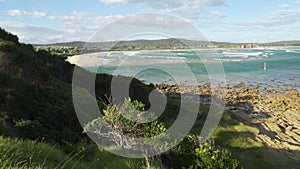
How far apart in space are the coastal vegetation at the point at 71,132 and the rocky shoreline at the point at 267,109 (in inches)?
108

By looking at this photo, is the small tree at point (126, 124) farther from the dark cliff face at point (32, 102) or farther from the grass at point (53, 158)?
the dark cliff face at point (32, 102)

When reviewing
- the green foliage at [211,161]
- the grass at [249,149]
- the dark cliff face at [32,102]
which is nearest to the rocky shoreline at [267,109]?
the grass at [249,149]

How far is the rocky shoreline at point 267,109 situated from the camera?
Answer: 22.5 metres

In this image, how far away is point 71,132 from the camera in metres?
13.4

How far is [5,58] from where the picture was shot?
17.3m

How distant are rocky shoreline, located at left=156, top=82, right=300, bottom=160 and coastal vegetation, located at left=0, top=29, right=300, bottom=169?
2.73 meters

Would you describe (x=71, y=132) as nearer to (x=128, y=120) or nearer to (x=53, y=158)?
(x=128, y=120)

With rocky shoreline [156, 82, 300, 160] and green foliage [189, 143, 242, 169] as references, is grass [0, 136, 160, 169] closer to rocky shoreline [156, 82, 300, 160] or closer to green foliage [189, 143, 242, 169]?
green foliage [189, 143, 242, 169]

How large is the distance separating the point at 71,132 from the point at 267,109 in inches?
1064

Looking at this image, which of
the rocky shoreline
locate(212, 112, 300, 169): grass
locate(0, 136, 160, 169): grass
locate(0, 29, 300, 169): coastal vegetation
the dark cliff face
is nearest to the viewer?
locate(0, 136, 160, 169): grass

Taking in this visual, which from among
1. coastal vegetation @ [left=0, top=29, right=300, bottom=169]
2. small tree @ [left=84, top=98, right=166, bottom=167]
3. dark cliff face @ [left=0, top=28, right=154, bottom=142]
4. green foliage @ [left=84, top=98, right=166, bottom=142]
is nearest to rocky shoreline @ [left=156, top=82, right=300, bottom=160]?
coastal vegetation @ [left=0, top=29, right=300, bottom=169]

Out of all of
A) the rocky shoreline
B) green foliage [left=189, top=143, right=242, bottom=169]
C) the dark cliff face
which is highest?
the dark cliff face

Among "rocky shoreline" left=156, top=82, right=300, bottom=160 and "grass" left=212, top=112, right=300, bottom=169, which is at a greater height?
"grass" left=212, top=112, right=300, bottom=169

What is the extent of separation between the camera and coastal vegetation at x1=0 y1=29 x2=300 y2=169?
317 inches
